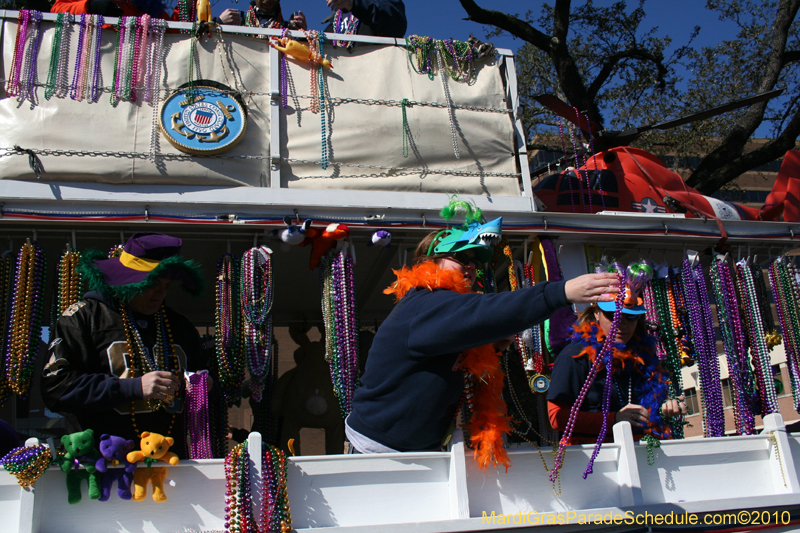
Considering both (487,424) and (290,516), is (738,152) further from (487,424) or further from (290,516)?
(290,516)

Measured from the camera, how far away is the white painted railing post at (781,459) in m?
3.54

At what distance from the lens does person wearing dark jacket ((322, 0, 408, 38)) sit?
5.32 metres

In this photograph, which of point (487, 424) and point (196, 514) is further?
point (487, 424)

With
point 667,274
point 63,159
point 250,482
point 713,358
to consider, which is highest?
point 63,159

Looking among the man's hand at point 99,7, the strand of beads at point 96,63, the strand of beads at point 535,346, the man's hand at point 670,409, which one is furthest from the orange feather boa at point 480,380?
the man's hand at point 99,7

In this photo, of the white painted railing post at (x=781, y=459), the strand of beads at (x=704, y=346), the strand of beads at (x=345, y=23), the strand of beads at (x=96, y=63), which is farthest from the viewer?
the strand of beads at (x=345, y=23)

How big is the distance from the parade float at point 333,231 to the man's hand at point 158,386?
30 centimetres

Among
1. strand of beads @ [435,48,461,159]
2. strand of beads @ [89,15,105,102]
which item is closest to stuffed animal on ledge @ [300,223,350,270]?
strand of beads @ [435,48,461,159]

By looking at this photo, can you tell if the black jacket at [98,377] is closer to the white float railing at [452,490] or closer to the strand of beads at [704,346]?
the white float railing at [452,490]

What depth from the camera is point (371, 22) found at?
536 centimetres

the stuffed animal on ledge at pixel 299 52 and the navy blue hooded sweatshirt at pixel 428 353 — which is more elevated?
the stuffed animal on ledge at pixel 299 52

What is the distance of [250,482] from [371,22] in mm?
4049

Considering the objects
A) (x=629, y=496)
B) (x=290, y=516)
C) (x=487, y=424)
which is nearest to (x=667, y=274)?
(x=629, y=496)

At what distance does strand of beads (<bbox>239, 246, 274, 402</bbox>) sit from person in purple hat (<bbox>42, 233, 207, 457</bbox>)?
694mm
